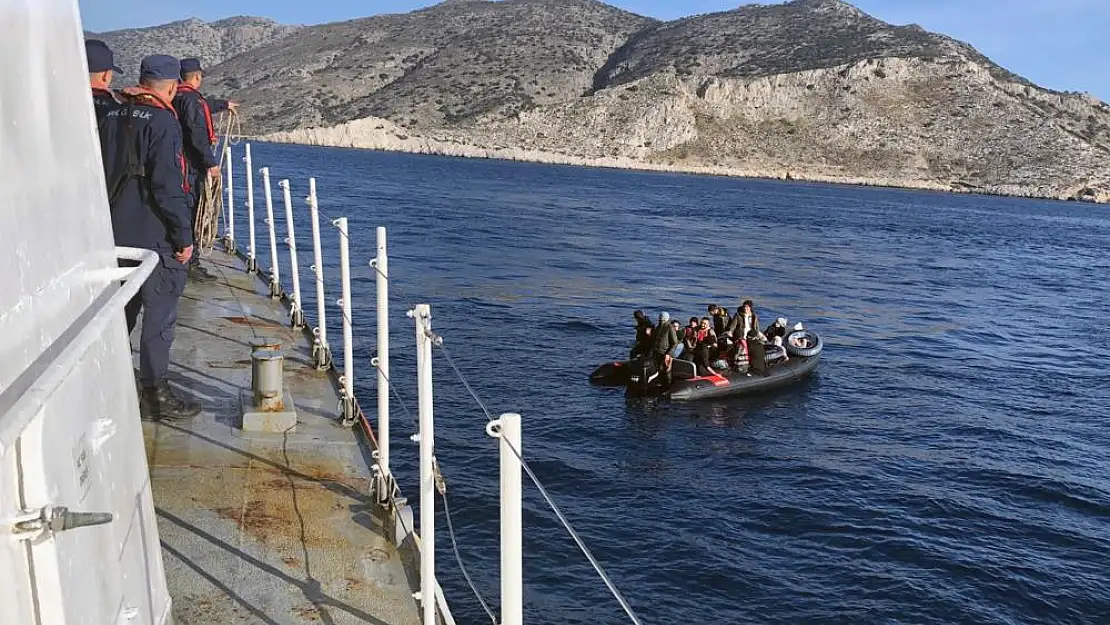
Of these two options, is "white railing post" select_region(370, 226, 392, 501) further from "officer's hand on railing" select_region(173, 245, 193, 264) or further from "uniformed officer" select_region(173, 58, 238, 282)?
"uniformed officer" select_region(173, 58, 238, 282)

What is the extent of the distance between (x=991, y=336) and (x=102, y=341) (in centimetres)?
3212

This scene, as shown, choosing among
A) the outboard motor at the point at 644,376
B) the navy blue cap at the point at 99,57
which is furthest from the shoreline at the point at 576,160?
the navy blue cap at the point at 99,57

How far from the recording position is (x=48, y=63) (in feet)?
8.82

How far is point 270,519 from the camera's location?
18.7 feet

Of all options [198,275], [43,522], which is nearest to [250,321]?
[198,275]

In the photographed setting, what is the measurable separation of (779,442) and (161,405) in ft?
43.7

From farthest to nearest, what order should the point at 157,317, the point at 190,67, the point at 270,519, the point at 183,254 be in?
the point at 190,67, the point at 157,317, the point at 183,254, the point at 270,519

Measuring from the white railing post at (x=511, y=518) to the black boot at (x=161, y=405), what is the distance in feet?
14.2

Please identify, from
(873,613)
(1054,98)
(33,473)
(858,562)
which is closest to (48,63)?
(33,473)

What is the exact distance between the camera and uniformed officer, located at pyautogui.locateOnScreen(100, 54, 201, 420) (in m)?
6.34

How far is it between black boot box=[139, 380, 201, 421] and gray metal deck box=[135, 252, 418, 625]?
12 centimetres

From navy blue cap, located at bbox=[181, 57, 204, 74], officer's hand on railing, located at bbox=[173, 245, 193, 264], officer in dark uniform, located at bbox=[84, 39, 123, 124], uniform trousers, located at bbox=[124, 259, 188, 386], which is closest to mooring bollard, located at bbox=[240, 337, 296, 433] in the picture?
uniform trousers, located at bbox=[124, 259, 188, 386]

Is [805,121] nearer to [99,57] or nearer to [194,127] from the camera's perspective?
[194,127]

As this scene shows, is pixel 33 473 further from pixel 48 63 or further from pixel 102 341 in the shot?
pixel 48 63
